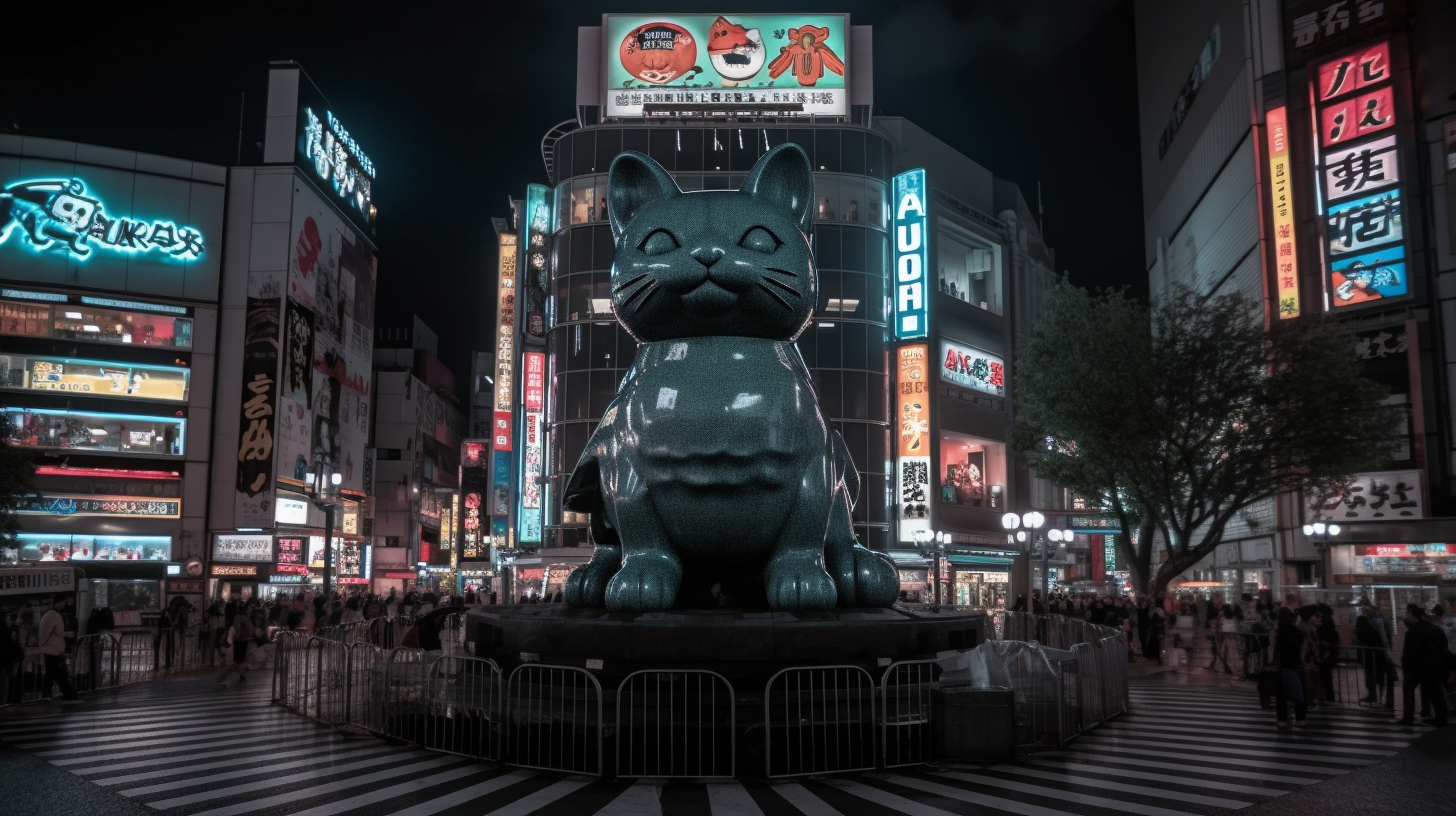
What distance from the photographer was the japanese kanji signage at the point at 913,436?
41281 millimetres

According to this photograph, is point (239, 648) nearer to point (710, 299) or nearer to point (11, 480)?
point (710, 299)

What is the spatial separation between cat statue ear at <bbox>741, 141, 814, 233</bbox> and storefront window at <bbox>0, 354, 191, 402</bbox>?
1585 inches

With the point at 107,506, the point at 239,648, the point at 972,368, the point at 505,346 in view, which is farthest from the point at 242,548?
the point at 972,368

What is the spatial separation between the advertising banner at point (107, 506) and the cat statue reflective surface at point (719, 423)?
39.4m

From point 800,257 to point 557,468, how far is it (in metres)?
33.5

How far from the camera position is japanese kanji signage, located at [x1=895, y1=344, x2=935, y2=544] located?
41281 mm

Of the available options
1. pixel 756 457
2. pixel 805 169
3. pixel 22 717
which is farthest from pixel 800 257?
pixel 22 717

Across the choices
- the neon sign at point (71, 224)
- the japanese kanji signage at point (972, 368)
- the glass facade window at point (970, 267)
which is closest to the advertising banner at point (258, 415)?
the neon sign at point (71, 224)

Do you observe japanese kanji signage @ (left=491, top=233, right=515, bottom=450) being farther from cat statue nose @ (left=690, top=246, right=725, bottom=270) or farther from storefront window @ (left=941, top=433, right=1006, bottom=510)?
cat statue nose @ (left=690, top=246, right=725, bottom=270)

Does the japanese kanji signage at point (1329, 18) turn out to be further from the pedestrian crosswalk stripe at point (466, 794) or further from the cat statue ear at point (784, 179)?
the pedestrian crosswalk stripe at point (466, 794)

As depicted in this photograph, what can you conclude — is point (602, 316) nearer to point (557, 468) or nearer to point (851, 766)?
point (557, 468)

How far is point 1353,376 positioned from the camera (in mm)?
24781

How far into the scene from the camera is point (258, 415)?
145ft

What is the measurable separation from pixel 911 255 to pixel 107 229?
31.6 meters
